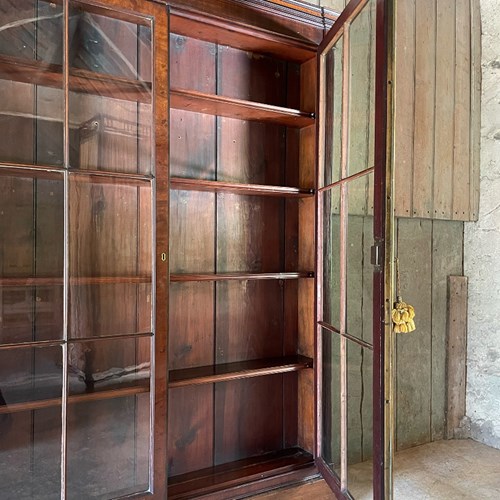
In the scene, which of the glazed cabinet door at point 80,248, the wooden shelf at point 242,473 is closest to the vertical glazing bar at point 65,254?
the glazed cabinet door at point 80,248

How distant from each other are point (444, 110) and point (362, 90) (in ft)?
3.96

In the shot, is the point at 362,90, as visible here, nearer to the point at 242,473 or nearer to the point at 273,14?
the point at 273,14

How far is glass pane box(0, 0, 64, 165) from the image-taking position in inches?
59.8

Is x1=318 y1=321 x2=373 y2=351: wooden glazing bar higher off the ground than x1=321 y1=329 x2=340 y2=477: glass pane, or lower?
higher

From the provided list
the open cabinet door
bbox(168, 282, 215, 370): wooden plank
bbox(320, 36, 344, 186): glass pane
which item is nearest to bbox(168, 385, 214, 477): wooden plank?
bbox(168, 282, 215, 370): wooden plank

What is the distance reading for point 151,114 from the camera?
5.33 feet

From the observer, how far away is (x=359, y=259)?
5.45ft

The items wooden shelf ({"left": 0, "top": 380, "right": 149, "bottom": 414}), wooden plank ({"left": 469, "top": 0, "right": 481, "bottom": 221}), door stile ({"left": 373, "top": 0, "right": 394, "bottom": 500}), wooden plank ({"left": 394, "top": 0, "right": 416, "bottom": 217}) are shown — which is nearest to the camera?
door stile ({"left": 373, "top": 0, "right": 394, "bottom": 500})

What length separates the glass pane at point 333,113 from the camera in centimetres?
183

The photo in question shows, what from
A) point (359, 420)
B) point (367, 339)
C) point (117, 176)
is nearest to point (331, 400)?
point (359, 420)

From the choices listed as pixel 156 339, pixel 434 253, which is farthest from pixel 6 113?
pixel 434 253

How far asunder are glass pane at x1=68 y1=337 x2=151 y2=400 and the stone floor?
0.77 m

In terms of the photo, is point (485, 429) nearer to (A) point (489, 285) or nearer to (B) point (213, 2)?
(A) point (489, 285)

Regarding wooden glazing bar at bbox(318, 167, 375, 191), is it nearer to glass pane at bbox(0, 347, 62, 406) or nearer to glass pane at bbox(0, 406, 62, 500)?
glass pane at bbox(0, 347, 62, 406)
